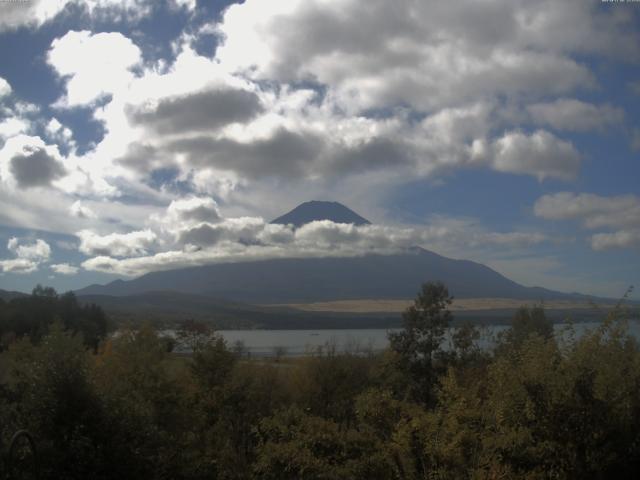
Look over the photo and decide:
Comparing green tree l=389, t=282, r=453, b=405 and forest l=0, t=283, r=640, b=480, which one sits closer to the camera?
forest l=0, t=283, r=640, b=480

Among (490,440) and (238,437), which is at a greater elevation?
(490,440)

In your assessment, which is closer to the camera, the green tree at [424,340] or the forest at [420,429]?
the forest at [420,429]

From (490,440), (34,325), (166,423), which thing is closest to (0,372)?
(166,423)

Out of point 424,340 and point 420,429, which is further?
point 424,340

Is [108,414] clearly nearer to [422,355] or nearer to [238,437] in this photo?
[238,437]

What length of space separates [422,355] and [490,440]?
1041 inches

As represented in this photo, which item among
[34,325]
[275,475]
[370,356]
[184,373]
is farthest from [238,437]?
[34,325]

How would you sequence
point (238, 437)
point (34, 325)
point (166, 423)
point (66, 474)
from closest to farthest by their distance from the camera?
point (66, 474) → point (166, 423) → point (238, 437) → point (34, 325)

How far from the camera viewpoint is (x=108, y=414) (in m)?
15.7

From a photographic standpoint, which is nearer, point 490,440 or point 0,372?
point 490,440

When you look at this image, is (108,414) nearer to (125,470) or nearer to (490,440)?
(125,470)

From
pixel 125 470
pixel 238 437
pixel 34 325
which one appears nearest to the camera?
pixel 125 470

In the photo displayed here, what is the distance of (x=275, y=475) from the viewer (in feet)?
52.0

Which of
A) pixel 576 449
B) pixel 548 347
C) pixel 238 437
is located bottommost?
pixel 238 437
